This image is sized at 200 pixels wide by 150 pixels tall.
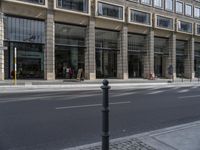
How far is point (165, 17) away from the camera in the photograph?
4472 cm

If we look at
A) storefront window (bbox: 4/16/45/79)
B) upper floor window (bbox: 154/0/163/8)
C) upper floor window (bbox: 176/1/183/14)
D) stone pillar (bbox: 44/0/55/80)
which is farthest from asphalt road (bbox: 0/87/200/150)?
upper floor window (bbox: 176/1/183/14)

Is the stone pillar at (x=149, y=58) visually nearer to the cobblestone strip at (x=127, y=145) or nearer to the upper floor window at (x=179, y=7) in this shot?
the upper floor window at (x=179, y=7)

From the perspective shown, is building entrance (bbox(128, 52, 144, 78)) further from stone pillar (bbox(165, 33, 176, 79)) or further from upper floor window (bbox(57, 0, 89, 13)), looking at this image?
upper floor window (bbox(57, 0, 89, 13))

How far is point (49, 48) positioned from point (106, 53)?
9.02 metres

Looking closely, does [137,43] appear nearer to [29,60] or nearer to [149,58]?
[149,58]

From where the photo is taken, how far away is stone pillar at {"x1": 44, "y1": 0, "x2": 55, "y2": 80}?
31.7m

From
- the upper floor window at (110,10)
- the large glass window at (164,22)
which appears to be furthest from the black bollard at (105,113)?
the large glass window at (164,22)

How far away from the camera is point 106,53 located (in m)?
38.2

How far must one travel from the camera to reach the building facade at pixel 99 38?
30.5 meters

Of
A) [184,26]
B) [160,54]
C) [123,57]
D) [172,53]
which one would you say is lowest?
[123,57]

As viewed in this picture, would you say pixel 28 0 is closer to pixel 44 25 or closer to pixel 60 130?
pixel 44 25

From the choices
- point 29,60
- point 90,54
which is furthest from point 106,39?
point 29,60

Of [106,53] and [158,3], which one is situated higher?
[158,3]

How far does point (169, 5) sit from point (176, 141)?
139ft
